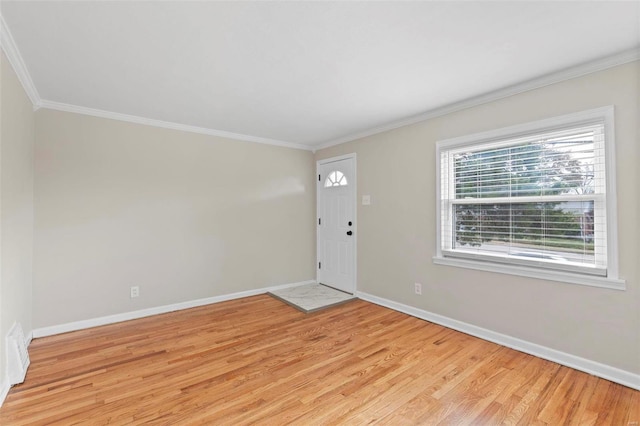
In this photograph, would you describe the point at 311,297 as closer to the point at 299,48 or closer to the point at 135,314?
the point at 135,314

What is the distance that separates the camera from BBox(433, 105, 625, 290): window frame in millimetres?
2166

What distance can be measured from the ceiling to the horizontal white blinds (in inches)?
24.2

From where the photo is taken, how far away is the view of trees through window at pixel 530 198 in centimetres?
236

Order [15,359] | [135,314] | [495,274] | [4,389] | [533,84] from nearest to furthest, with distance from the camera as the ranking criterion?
[4,389] < [15,359] < [533,84] < [495,274] < [135,314]

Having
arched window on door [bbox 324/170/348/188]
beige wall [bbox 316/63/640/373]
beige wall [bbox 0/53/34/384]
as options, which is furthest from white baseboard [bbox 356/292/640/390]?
beige wall [bbox 0/53/34/384]

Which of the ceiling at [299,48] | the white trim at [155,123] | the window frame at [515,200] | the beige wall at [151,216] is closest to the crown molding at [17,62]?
A: the ceiling at [299,48]

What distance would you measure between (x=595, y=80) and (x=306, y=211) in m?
3.79

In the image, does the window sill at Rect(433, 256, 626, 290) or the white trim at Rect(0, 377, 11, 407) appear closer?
the white trim at Rect(0, 377, 11, 407)

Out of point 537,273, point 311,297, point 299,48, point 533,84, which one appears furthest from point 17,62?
point 537,273

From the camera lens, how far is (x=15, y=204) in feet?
7.56

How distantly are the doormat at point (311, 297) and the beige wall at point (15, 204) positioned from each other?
2.65 meters

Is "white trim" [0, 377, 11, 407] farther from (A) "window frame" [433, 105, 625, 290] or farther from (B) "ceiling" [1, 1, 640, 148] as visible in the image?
(A) "window frame" [433, 105, 625, 290]

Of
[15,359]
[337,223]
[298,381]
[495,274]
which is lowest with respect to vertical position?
[298,381]

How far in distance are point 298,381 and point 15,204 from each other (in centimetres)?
265
